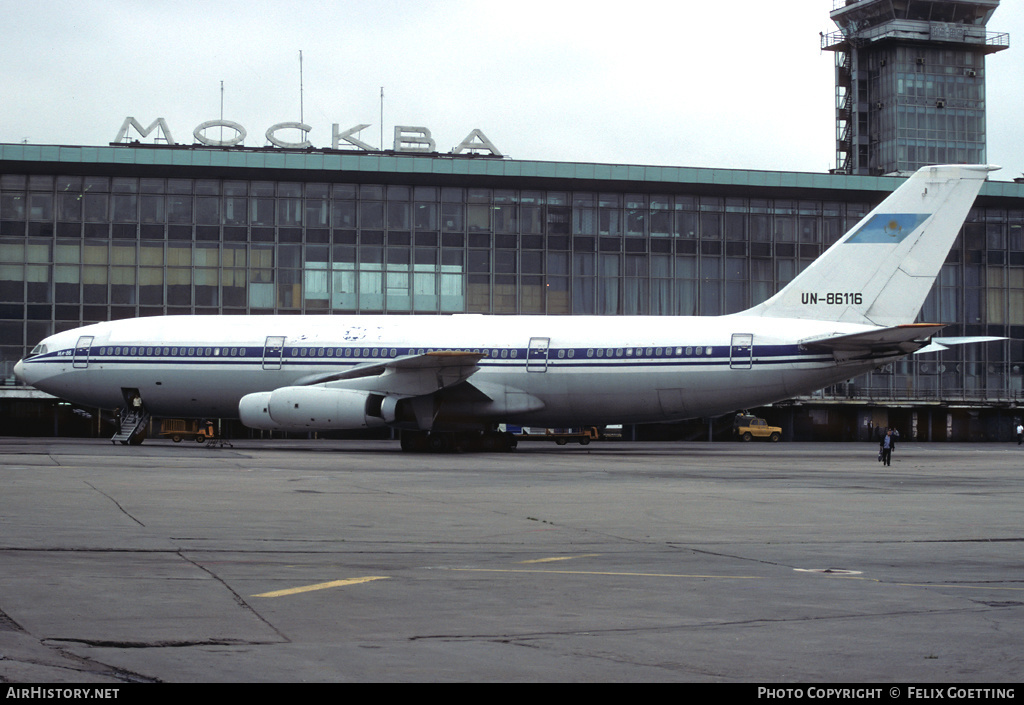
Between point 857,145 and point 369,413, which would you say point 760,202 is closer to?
point 369,413

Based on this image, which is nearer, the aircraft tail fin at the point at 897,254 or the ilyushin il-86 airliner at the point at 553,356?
the ilyushin il-86 airliner at the point at 553,356

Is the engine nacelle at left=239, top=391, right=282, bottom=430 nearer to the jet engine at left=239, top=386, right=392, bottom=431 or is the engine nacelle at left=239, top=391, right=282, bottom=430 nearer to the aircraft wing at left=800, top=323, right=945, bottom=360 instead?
the jet engine at left=239, top=386, right=392, bottom=431

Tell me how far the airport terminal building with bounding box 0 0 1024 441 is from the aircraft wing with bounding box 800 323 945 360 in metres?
27.0

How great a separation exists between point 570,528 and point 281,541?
415cm

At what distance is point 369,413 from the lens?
37.8 m

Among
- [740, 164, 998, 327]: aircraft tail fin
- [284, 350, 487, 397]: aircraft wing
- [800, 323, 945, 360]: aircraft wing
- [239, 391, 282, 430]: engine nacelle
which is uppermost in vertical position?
[740, 164, 998, 327]: aircraft tail fin

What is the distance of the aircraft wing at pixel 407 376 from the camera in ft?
124

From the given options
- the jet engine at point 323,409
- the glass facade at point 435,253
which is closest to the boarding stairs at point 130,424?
the jet engine at point 323,409

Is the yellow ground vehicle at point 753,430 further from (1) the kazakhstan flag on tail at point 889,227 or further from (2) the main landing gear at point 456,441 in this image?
(1) the kazakhstan flag on tail at point 889,227

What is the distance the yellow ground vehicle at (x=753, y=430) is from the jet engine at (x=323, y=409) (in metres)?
31.0

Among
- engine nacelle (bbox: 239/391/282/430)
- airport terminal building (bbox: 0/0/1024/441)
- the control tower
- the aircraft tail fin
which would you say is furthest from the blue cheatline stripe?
the control tower

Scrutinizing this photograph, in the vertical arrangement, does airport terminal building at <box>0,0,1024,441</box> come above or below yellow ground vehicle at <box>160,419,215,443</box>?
above

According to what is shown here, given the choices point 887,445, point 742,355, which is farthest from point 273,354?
point 887,445

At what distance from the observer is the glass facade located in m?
62.6
